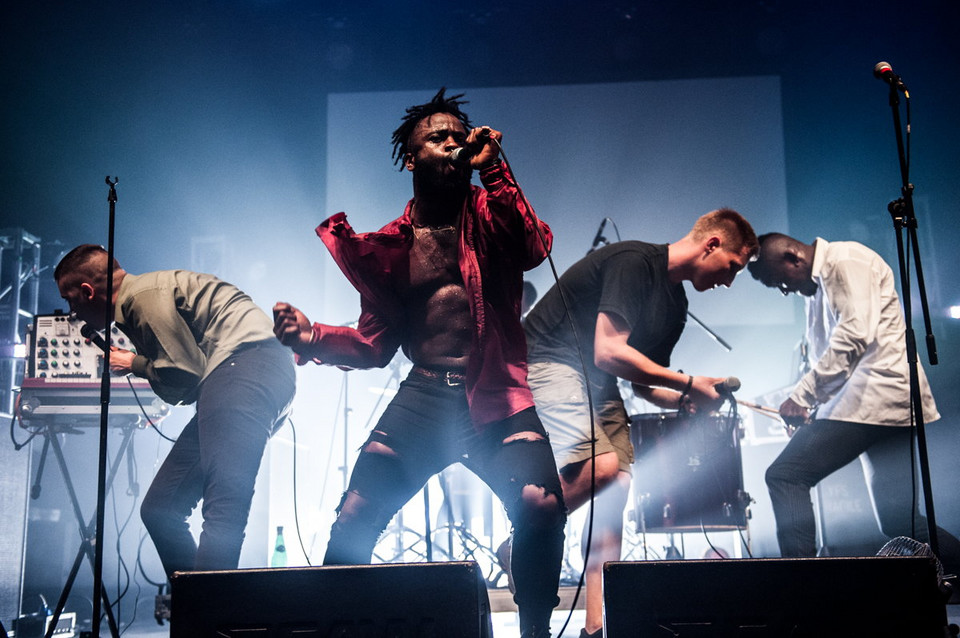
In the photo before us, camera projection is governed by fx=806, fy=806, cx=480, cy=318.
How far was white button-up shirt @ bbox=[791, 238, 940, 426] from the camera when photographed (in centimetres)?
380

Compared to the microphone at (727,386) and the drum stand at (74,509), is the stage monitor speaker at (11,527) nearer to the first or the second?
the drum stand at (74,509)

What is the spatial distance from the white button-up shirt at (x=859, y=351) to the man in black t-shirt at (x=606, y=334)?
0.67m

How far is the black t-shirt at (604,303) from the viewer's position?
3285 mm

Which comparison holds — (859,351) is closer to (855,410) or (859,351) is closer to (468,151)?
(855,410)

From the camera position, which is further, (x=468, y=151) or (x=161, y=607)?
(x=161, y=607)

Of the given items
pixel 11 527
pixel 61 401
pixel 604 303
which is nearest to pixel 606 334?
pixel 604 303

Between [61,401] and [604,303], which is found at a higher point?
[604,303]

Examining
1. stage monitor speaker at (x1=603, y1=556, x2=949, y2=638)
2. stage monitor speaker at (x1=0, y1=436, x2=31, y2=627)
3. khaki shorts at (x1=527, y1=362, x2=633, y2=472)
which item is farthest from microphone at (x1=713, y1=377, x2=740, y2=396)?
stage monitor speaker at (x1=0, y1=436, x2=31, y2=627)

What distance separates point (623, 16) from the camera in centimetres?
626

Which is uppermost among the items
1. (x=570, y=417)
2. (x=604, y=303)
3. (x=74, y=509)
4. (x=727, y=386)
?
(x=604, y=303)

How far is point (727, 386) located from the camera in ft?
10.6

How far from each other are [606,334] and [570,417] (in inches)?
16.5

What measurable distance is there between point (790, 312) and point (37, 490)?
5.80m

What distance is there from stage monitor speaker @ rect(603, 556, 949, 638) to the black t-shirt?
1.42 m
